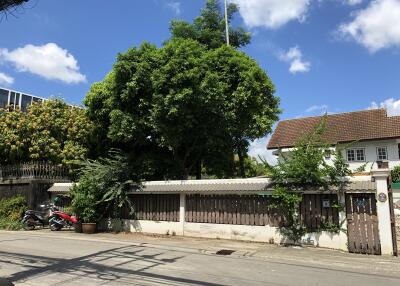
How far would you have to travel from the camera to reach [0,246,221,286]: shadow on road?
26.0ft

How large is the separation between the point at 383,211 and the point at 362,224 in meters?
0.77

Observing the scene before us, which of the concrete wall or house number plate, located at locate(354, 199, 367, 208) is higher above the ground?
house number plate, located at locate(354, 199, 367, 208)

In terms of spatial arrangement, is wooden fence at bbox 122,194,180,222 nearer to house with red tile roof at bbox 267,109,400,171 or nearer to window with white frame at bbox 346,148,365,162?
house with red tile roof at bbox 267,109,400,171

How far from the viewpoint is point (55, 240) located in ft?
47.2

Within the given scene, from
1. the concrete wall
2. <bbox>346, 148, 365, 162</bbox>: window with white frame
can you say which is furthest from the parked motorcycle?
<bbox>346, 148, 365, 162</bbox>: window with white frame

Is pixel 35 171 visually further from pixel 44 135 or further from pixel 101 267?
pixel 101 267

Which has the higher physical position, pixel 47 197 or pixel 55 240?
pixel 47 197

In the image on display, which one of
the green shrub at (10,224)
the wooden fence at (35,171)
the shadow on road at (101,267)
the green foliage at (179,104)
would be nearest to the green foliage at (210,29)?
the green foliage at (179,104)

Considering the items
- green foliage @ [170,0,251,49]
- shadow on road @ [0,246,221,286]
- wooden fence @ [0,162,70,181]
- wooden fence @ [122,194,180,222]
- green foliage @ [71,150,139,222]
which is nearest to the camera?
shadow on road @ [0,246,221,286]

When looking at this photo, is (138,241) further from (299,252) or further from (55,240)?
(299,252)

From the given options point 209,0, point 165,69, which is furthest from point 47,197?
point 209,0

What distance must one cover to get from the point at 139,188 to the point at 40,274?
8861 mm

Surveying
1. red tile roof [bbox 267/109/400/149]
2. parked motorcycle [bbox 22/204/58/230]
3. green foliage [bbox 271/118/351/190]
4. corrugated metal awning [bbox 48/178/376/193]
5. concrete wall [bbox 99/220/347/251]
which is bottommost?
concrete wall [bbox 99/220/347/251]

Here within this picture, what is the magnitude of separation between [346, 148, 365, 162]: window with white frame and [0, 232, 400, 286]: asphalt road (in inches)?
944
